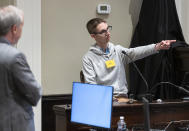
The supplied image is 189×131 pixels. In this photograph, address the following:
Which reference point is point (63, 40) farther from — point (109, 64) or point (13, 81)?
point (13, 81)

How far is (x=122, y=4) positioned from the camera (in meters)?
4.95

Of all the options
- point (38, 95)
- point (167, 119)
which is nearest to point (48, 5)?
point (167, 119)

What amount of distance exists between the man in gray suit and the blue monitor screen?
52 centimetres

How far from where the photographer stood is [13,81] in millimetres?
2285

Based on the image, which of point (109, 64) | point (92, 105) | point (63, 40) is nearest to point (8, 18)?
point (92, 105)

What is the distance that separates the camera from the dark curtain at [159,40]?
4.66 metres

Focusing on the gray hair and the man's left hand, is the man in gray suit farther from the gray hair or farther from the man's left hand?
the man's left hand

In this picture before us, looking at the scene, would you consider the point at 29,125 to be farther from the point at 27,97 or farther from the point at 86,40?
the point at 86,40

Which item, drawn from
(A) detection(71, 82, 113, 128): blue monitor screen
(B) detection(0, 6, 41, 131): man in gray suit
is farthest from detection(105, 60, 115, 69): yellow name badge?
(B) detection(0, 6, 41, 131): man in gray suit

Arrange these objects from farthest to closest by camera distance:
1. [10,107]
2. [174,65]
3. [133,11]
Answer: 1. [133,11]
2. [174,65]
3. [10,107]

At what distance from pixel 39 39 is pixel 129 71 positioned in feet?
4.04

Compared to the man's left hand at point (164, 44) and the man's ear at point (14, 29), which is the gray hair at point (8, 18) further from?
the man's left hand at point (164, 44)

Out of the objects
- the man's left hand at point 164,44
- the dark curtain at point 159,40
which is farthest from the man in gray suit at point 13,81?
the dark curtain at point 159,40

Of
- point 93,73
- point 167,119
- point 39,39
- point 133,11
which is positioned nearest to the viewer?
point 167,119
